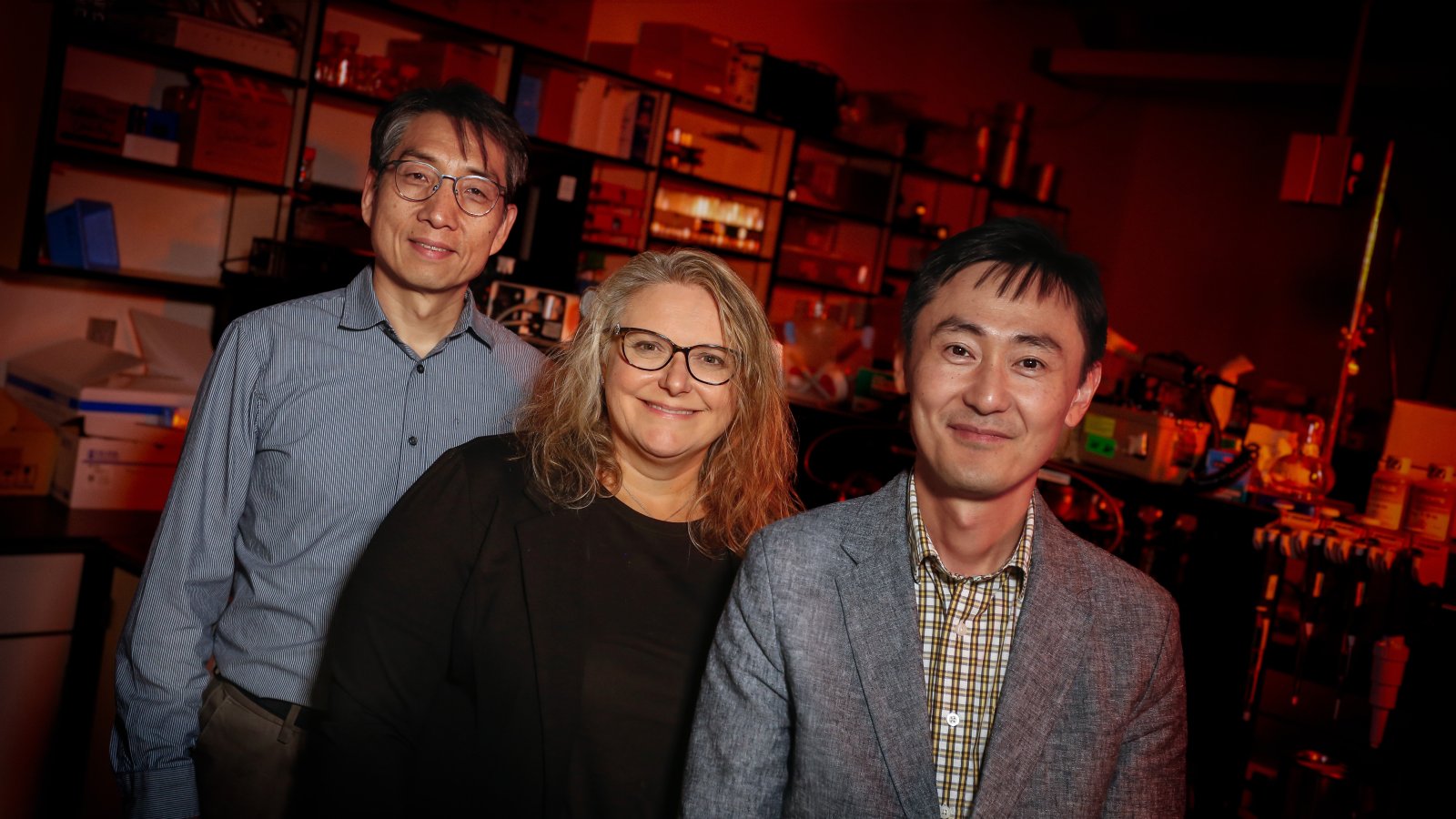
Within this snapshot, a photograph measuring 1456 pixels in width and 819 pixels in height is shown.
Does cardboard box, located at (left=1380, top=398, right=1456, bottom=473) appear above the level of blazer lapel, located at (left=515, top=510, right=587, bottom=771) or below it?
above

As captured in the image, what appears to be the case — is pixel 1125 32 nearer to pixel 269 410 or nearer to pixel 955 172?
pixel 955 172

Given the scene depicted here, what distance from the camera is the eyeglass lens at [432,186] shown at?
180 cm

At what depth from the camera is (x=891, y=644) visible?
1.36 metres

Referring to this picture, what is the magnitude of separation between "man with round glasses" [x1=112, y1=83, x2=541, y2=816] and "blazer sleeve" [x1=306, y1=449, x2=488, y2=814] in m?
0.22

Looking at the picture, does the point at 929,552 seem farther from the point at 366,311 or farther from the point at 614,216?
the point at 614,216

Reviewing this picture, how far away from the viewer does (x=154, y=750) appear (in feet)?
5.60

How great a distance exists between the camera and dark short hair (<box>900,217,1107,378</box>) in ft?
4.53

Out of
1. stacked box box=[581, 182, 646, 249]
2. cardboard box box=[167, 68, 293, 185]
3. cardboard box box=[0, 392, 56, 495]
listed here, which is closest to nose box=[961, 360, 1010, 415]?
cardboard box box=[0, 392, 56, 495]

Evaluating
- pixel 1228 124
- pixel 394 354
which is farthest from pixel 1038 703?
pixel 1228 124

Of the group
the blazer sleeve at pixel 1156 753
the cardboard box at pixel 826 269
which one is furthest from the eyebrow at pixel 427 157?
the cardboard box at pixel 826 269

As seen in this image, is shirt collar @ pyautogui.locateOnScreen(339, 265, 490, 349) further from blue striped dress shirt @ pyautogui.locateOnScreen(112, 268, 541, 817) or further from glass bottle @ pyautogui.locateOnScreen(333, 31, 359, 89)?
glass bottle @ pyautogui.locateOnScreen(333, 31, 359, 89)

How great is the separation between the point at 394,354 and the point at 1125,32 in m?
7.39

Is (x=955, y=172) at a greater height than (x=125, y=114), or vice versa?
(x=955, y=172)

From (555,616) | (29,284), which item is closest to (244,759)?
(555,616)
